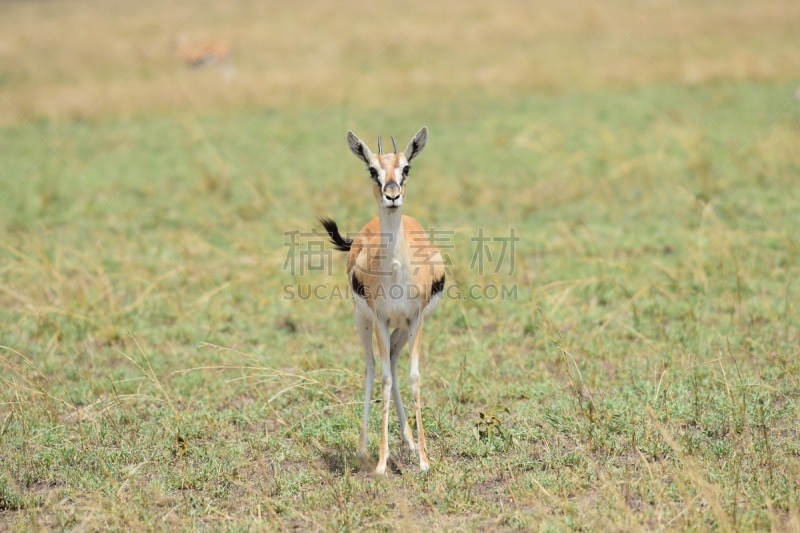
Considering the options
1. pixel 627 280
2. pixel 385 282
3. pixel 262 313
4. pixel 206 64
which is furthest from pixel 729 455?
pixel 206 64

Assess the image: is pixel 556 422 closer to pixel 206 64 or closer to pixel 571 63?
pixel 571 63

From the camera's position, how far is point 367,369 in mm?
5406

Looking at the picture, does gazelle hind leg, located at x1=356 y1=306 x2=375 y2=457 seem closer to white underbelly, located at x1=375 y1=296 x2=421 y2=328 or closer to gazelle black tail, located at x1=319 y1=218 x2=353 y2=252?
white underbelly, located at x1=375 y1=296 x2=421 y2=328

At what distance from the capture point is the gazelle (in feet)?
16.6

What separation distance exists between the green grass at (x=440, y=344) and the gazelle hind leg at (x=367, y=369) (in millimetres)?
121

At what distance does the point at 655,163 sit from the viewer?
11750 mm

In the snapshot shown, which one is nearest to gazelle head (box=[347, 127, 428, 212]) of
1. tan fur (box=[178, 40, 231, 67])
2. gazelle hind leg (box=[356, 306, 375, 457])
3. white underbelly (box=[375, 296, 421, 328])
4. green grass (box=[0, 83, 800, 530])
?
white underbelly (box=[375, 296, 421, 328])

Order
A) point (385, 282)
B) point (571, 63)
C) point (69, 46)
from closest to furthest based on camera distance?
point (385, 282), point (571, 63), point (69, 46)

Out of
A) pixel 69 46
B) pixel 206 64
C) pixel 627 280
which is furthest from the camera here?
pixel 69 46

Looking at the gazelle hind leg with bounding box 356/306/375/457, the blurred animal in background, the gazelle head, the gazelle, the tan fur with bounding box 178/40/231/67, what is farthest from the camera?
the tan fur with bounding box 178/40/231/67

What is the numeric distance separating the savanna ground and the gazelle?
1.22 feet

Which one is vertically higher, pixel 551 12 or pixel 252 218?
pixel 551 12

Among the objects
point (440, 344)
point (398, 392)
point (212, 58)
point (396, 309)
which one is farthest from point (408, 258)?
point (212, 58)

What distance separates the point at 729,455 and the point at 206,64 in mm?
20687
